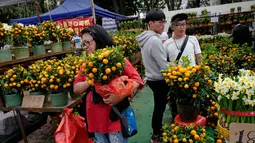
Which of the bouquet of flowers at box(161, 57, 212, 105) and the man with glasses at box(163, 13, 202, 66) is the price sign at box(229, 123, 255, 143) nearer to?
the bouquet of flowers at box(161, 57, 212, 105)

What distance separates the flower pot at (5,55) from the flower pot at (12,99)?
0.53 metres

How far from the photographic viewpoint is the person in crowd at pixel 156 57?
8.23ft

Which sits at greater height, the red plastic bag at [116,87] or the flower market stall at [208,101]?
the red plastic bag at [116,87]

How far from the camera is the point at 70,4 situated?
30.7 feet

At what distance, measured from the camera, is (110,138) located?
1.69 metres

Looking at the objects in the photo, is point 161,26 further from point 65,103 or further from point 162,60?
point 65,103

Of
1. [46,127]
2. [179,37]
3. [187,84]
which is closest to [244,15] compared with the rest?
[179,37]

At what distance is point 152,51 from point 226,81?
1355 millimetres

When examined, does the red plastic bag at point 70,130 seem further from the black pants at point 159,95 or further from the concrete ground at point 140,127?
the concrete ground at point 140,127

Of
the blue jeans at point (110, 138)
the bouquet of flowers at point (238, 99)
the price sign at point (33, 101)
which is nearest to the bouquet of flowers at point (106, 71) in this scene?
the blue jeans at point (110, 138)

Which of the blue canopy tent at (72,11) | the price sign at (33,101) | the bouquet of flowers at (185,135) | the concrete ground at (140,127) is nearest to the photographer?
the bouquet of flowers at (185,135)

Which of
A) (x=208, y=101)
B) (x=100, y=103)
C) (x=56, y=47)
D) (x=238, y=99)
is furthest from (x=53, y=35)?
(x=238, y=99)

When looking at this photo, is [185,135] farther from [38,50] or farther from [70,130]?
[38,50]

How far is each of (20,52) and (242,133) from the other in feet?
9.64
